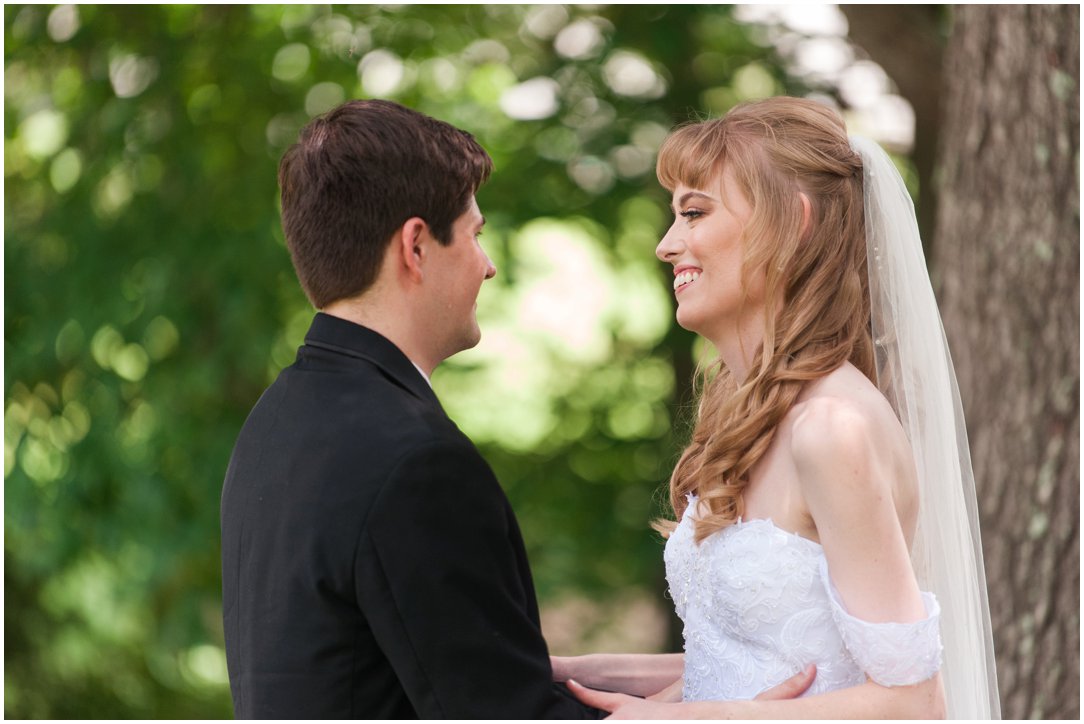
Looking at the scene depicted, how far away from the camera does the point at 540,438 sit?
8.35 m

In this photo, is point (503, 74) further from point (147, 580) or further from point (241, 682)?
point (241, 682)

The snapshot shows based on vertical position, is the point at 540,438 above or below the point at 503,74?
below

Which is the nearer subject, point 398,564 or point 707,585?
point 398,564

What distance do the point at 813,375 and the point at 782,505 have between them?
1.03 ft

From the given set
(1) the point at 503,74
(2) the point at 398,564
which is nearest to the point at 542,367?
(1) the point at 503,74

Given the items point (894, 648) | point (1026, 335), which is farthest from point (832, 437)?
point (1026, 335)

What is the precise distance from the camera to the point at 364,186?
2412 mm

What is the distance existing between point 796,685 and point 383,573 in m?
1.02

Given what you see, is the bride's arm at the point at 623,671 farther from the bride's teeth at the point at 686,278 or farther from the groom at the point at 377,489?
the bride's teeth at the point at 686,278

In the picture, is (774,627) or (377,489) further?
(774,627)

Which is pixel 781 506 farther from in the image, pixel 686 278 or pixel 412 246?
pixel 412 246

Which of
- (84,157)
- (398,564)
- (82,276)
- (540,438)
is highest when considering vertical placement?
(398,564)

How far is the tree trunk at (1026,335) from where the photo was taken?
4.49m

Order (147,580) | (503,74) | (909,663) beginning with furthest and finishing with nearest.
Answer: (503,74), (147,580), (909,663)
